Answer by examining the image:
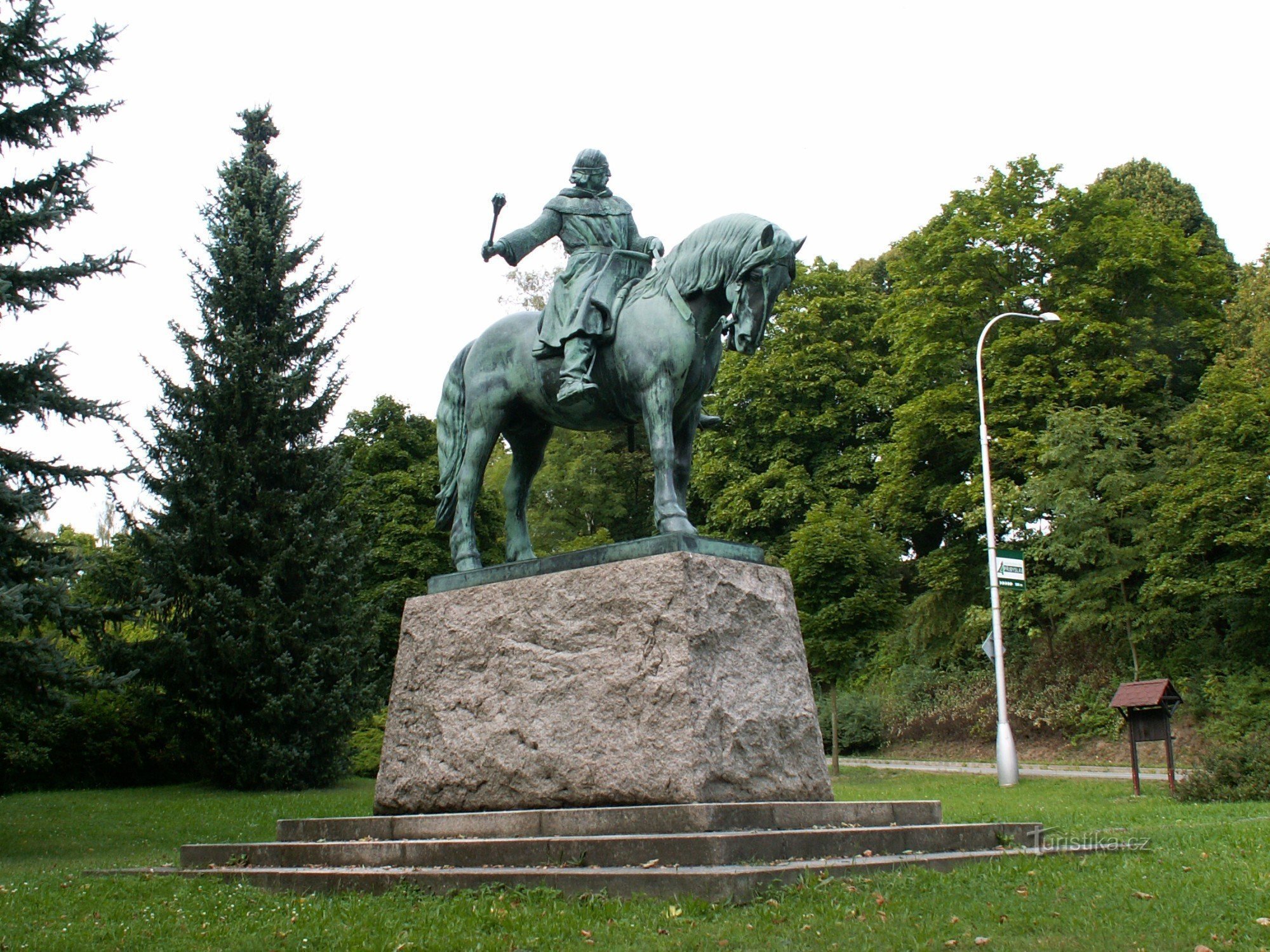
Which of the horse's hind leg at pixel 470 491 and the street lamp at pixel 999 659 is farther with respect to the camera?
the street lamp at pixel 999 659

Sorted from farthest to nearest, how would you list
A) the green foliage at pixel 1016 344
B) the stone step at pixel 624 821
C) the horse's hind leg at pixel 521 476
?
1. the green foliage at pixel 1016 344
2. the horse's hind leg at pixel 521 476
3. the stone step at pixel 624 821

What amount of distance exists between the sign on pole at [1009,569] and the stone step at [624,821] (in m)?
13.0

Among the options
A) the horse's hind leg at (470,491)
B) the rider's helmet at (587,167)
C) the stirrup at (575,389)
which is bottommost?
the horse's hind leg at (470,491)

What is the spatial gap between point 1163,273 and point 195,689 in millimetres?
23797

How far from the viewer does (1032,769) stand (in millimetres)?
22641

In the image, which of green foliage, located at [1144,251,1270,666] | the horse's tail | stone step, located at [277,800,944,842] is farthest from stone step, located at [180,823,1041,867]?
green foliage, located at [1144,251,1270,666]

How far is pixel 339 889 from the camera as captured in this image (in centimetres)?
662

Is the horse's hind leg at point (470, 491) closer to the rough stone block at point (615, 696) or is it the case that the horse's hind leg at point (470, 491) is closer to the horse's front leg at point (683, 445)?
the rough stone block at point (615, 696)

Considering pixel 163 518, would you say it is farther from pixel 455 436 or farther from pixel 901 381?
pixel 901 381

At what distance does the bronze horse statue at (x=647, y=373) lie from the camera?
7.79 m

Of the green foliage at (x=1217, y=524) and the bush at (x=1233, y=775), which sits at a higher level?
the green foliage at (x=1217, y=524)

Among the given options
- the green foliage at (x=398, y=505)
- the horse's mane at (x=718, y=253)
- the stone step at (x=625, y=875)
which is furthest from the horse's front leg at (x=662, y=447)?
the green foliage at (x=398, y=505)

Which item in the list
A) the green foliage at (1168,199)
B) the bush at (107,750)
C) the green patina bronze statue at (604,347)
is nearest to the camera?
the green patina bronze statue at (604,347)

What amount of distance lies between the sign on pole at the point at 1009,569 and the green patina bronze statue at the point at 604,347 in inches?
501
